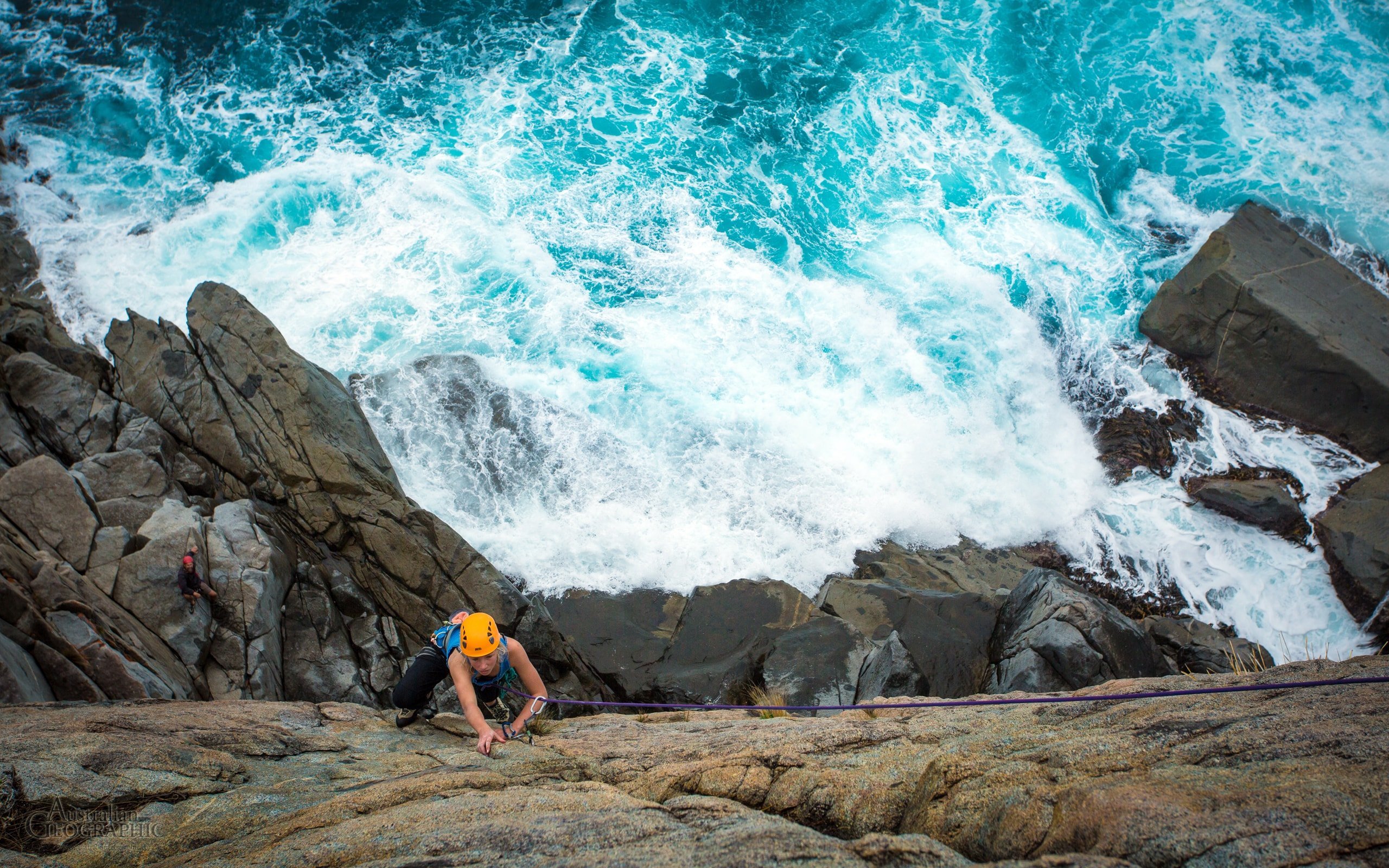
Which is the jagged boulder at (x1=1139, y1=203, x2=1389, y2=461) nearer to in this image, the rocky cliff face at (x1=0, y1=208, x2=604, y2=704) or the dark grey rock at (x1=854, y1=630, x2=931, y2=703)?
the dark grey rock at (x1=854, y1=630, x2=931, y2=703)

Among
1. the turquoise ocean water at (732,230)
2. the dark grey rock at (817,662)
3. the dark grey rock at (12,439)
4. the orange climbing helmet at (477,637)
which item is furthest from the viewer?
the turquoise ocean water at (732,230)

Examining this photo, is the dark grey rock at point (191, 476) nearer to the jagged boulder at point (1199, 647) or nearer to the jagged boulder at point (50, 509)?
the jagged boulder at point (50, 509)

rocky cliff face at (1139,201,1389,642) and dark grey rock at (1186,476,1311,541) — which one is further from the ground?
rocky cliff face at (1139,201,1389,642)

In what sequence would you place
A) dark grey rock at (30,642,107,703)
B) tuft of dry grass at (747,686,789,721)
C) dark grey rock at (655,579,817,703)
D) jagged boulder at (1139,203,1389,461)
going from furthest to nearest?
jagged boulder at (1139,203,1389,461) → dark grey rock at (655,579,817,703) → tuft of dry grass at (747,686,789,721) → dark grey rock at (30,642,107,703)

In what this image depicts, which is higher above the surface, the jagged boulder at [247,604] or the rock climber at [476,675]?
the rock climber at [476,675]

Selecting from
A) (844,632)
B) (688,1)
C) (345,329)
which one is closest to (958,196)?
(688,1)

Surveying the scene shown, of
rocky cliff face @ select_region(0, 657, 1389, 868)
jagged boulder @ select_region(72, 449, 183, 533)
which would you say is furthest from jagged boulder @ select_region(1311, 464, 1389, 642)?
jagged boulder @ select_region(72, 449, 183, 533)

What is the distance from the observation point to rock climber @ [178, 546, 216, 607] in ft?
24.9

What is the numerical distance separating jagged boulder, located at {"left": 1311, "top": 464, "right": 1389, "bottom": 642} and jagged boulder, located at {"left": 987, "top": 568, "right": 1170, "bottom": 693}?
5.38 meters

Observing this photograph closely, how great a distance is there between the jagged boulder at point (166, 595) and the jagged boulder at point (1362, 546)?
16.0m

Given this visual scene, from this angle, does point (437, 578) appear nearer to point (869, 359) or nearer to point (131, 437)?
point (131, 437)

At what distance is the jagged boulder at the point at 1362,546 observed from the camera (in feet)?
38.0

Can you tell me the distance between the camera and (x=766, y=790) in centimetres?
403

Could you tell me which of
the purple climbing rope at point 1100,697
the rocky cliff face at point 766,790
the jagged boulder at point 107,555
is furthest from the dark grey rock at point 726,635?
the jagged boulder at point 107,555
